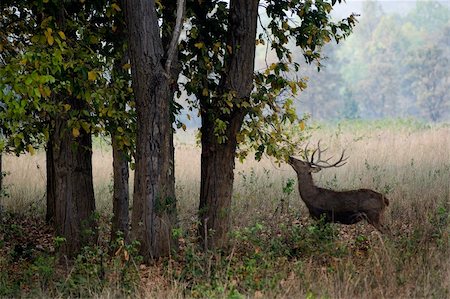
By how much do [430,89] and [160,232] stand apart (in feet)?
237

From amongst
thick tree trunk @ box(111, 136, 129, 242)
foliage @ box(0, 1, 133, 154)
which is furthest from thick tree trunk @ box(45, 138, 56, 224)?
foliage @ box(0, 1, 133, 154)

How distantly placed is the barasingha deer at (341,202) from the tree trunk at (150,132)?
2259 mm

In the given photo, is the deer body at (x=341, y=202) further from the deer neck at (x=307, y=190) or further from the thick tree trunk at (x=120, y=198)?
the thick tree trunk at (x=120, y=198)

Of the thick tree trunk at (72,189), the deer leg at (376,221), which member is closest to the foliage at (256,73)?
the deer leg at (376,221)

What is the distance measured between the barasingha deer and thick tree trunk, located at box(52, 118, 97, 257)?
3.11 metres

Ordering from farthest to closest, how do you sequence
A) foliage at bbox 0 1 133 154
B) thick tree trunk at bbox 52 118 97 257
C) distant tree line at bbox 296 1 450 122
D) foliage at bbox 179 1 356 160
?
distant tree line at bbox 296 1 450 122
thick tree trunk at bbox 52 118 97 257
foliage at bbox 179 1 356 160
foliage at bbox 0 1 133 154

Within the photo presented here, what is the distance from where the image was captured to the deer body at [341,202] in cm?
1220

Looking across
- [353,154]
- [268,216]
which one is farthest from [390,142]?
[268,216]

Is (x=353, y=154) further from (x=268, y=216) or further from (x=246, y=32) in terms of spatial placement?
(x=246, y=32)

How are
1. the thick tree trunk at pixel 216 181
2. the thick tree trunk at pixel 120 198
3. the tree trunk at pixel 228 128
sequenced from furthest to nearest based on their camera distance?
the thick tree trunk at pixel 120 198 → the thick tree trunk at pixel 216 181 → the tree trunk at pixel 228 128

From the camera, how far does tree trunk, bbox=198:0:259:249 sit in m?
11.8

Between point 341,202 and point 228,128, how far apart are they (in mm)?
1885

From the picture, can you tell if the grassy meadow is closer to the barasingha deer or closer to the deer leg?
the deer leg

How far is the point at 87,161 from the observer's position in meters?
13.3
